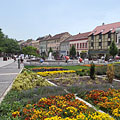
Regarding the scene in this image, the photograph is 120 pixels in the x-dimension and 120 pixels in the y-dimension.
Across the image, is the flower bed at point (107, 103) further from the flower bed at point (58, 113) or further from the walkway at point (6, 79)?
the walkway at point (6, 79)

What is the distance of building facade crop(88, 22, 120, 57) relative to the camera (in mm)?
45781

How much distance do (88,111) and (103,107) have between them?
0.79 m

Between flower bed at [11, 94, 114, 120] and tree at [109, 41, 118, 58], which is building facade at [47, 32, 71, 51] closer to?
tree at [109, 41, 118, 58]

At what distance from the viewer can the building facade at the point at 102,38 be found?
45.8m

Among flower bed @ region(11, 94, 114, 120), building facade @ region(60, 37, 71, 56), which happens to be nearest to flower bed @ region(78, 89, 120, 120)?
flower bed @ region(11, 94, 114, 120)

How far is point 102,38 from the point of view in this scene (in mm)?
48969

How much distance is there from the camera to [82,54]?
185ft

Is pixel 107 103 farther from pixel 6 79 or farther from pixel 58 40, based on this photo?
pixel 58 40

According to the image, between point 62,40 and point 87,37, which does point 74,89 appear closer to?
point 87,37

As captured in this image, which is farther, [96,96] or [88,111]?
[96,96]

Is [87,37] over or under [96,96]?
over

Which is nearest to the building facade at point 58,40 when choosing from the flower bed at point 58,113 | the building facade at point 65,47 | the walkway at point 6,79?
the building facade at point 65,47

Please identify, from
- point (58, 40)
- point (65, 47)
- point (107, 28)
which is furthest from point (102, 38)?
point (58, 40)

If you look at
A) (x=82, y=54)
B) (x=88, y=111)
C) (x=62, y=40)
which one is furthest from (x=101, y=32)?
(x=88, y=111)
